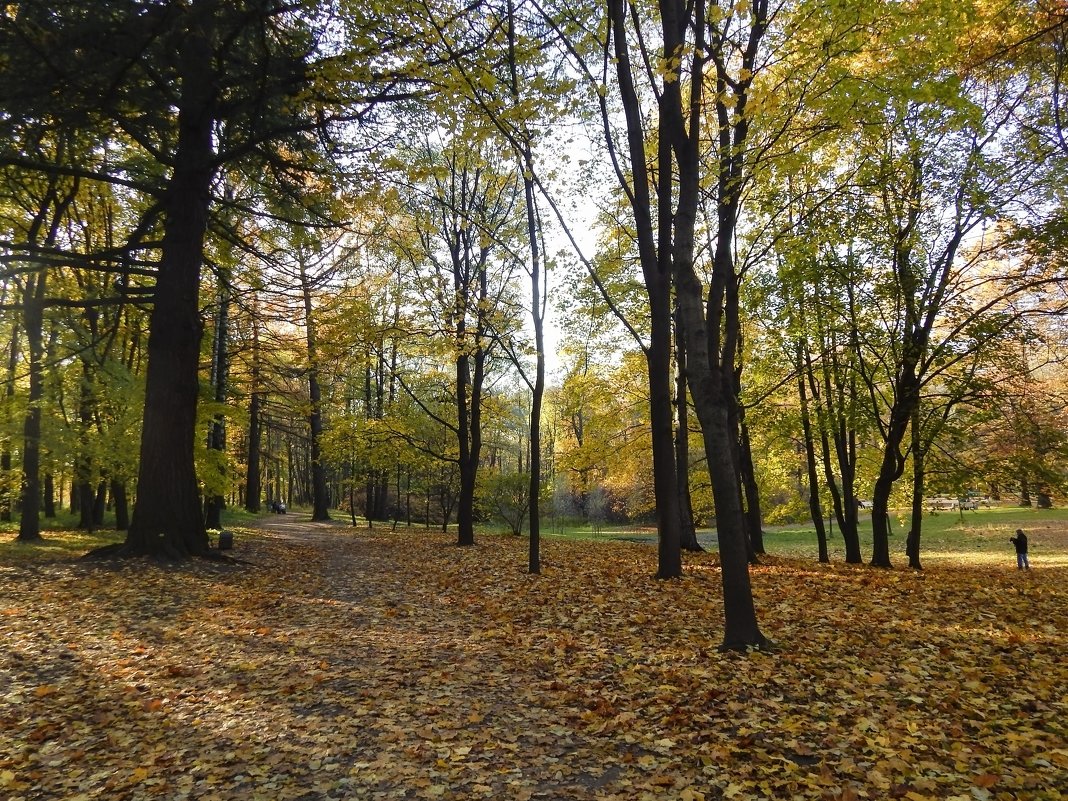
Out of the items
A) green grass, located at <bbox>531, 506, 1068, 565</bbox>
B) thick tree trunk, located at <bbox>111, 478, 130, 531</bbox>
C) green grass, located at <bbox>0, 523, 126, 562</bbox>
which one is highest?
thick tree trunk, located at <bbox>111, 478, 130, 531</bbox>

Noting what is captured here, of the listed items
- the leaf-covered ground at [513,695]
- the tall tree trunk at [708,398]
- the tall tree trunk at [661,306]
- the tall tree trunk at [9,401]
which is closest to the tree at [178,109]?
the leaf-covered ground at [513,695]

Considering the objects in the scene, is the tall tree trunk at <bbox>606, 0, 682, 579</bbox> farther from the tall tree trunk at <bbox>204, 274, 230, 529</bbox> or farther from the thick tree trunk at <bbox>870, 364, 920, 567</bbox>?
the tall tree trunk at <bbox>204, 274, 230, 529</bbox>

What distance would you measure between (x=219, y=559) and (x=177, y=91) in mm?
8285

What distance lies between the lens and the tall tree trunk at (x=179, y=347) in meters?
10.0

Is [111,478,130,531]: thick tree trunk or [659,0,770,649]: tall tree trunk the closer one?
[659,0,770,649]: tall tree trunk

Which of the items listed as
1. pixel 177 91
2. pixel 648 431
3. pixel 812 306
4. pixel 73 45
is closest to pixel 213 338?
pixel 177 91

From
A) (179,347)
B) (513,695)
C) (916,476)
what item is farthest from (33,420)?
(916,476)

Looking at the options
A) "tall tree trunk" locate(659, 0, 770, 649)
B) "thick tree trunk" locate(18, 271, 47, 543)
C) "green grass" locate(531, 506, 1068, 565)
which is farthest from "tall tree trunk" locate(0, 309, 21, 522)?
"green grass" locate(531, 506, 1068, 565)

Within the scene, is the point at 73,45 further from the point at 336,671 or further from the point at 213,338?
the point at 213,338

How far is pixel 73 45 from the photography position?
855 centimetres

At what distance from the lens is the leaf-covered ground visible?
3.57 meters

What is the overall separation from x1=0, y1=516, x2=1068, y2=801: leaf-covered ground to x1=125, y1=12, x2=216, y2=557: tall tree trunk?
122 centimetres

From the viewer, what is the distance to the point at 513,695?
5109 mm

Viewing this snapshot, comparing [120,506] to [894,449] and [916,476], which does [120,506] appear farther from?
[916,476]
